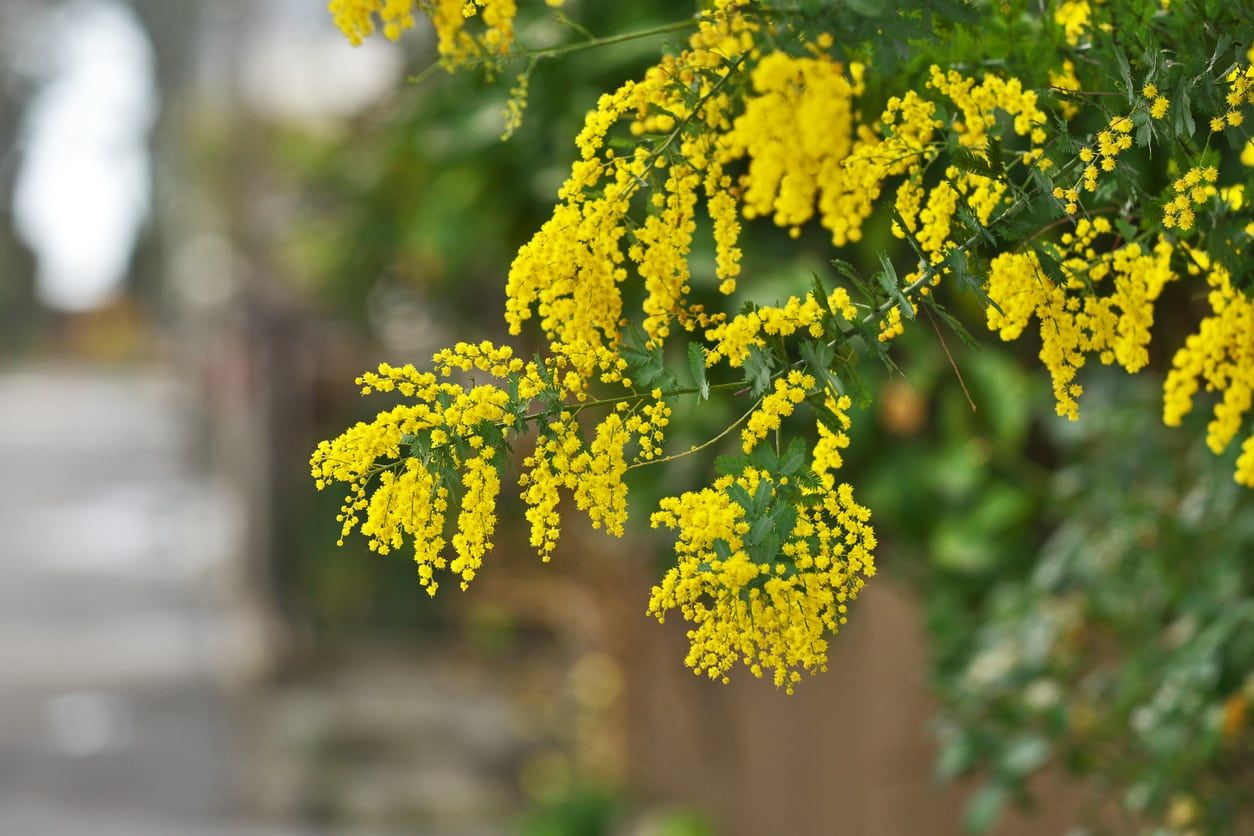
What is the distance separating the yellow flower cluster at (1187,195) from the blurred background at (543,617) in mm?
833

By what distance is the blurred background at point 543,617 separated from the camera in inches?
91.5

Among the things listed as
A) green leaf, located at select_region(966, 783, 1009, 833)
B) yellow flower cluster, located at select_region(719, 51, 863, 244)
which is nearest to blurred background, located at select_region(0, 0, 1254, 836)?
green leaf, located at select_region(966, 783, 1009, 833)

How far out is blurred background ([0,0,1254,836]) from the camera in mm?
2324

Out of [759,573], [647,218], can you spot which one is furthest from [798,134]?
[759,573]

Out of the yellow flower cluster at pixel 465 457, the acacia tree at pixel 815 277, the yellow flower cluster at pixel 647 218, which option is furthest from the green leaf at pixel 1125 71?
the yellow flower cluster at pixel 465 457

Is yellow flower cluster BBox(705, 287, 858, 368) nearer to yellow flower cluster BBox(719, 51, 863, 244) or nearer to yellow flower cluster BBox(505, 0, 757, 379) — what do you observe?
yellow flower cluster BBox(505, 0, 757, 379)

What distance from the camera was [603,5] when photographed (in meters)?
3.16

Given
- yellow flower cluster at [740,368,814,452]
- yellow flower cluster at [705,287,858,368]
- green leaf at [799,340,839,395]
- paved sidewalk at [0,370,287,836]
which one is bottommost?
yellow flower cluster at [740,368,814,452]

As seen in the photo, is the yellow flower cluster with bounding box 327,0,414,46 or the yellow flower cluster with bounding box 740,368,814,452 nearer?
the yellow flower cluster with bounding box 740,368,814,452

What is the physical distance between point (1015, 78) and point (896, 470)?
6.66 ft

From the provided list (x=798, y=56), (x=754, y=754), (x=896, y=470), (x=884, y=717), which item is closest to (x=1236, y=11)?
(x=798, y=56)

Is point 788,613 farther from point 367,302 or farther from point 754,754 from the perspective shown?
point 367,302

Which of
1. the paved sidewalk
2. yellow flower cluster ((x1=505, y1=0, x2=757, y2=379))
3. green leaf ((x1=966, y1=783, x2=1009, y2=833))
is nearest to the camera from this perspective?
yellow flower cluster ((x1=505, y1=0, x2=757, y2=379))

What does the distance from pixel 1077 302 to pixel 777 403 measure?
24 centimetres
